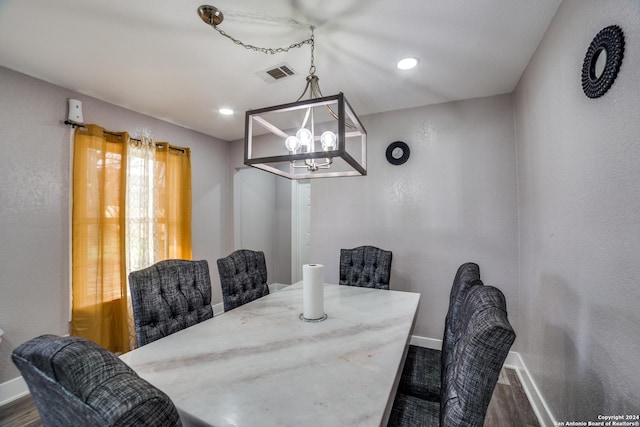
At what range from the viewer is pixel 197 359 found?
43.8 inches

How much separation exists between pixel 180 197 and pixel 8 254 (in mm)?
1488

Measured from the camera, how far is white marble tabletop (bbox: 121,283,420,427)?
2.64 ft

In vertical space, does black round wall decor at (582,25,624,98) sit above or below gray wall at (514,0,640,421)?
above

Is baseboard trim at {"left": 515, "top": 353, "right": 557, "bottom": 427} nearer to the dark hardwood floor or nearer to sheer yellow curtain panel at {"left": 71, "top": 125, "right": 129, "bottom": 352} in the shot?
the dark hardwood floor

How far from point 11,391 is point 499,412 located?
3.58 meters

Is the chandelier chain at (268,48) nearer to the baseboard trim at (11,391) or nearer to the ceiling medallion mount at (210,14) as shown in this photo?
the ceiling medallion mount at (210,14)

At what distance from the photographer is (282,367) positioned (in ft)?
3.46

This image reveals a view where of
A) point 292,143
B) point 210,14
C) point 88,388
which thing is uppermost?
point 210,14

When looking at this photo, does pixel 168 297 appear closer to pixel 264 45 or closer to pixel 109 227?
pixel 109 227

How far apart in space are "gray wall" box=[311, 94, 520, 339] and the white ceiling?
0.32m

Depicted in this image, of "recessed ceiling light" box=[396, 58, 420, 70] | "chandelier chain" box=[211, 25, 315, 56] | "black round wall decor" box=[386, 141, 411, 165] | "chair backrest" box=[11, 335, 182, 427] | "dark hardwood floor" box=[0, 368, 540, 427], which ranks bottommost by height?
"dark hardwood floor" box=[0, 368, 540, 427]

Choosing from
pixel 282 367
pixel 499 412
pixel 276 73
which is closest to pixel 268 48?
pixel 276 73

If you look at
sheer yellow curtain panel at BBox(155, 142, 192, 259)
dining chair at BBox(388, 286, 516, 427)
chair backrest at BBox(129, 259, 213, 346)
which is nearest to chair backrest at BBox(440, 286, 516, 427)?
dining chair at BBox(388, 286, 516, 427)

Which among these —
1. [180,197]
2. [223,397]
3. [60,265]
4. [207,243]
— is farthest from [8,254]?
[223,397]
